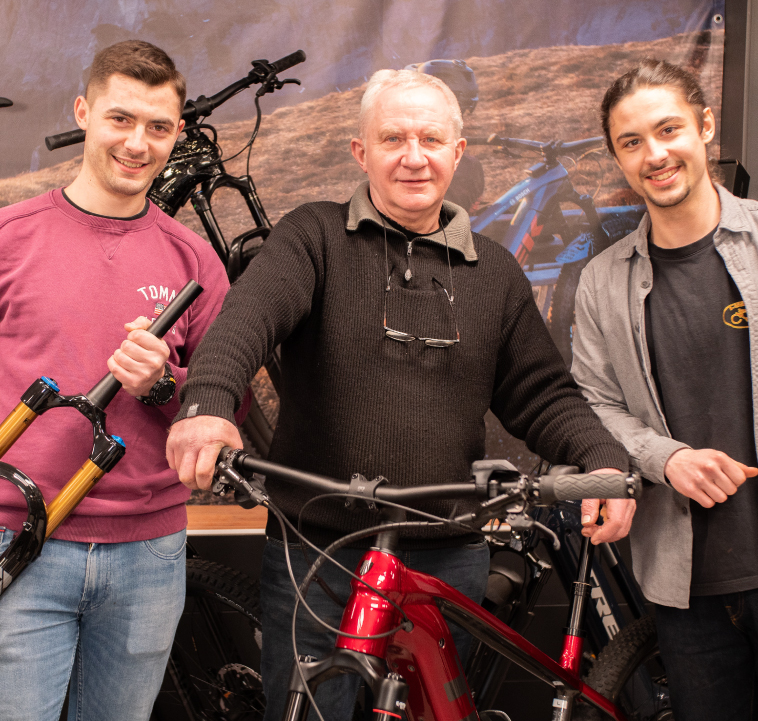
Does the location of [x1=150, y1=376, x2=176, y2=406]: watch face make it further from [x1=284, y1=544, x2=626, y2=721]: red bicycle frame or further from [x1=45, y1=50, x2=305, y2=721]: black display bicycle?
[x1=45, y1=50, x2=305, y2=721]: black display bicycle

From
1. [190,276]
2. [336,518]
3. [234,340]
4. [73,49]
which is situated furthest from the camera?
[73,49]

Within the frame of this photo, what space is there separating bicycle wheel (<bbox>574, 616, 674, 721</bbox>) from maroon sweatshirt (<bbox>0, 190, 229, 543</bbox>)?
1.31 m

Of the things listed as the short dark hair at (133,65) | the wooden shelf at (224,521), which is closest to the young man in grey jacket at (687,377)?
the short dark hair at (133,65)

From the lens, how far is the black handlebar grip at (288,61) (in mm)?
2496

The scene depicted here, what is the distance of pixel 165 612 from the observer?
1.47 metres

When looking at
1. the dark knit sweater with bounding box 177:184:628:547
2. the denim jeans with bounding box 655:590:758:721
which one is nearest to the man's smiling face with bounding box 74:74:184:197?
the dark knit sweater with bounding box 177:184:628:547

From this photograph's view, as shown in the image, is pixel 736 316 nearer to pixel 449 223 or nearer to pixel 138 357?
pixel 449 223

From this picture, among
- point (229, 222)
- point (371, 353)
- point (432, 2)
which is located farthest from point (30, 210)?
point (432, 2)

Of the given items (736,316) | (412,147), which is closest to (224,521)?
(412,147)

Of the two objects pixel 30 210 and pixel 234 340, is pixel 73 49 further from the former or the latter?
pixel 234 340

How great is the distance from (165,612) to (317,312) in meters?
0.75

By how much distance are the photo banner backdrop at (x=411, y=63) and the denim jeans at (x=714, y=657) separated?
1.17 m

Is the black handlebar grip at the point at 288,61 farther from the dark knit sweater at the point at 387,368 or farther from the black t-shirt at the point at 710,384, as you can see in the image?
the black t-shirt at the point at 710,384

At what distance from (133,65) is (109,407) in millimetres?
783
